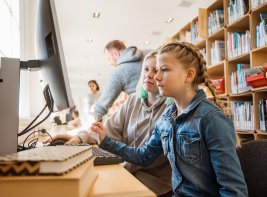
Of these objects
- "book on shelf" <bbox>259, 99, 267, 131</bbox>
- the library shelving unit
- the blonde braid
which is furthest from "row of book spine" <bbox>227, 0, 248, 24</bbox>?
the blonde braid

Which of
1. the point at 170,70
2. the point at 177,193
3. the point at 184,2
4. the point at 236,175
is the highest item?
the point at 184,2

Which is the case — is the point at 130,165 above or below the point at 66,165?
below

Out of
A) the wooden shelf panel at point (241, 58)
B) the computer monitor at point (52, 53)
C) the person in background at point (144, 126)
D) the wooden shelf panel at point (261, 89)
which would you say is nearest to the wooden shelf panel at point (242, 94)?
the wooden shelf panel at point (261, 89)

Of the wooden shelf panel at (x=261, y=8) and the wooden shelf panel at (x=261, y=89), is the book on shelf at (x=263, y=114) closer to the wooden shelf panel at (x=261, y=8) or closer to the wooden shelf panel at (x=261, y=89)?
the wooden shelf panel at (x=261, y=89)

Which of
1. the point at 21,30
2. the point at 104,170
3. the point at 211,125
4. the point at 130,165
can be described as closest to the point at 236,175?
the point at 211,125

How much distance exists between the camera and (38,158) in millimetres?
492

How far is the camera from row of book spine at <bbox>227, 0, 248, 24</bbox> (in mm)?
2486

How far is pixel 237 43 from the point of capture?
2621 millimetres

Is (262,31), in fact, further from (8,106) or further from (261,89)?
(8,106)

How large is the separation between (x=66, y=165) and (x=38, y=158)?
0.06m

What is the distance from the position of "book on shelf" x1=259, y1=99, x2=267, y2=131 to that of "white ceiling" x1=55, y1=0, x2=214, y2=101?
2698mm

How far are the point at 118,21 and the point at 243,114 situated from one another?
3542mm

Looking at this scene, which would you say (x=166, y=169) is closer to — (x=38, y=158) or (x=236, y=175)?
(x=236, y=175)

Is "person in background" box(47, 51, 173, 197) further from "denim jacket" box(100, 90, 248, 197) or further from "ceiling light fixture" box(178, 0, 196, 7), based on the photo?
"ceiling light fixture" box(178, 0, 196, 7)
